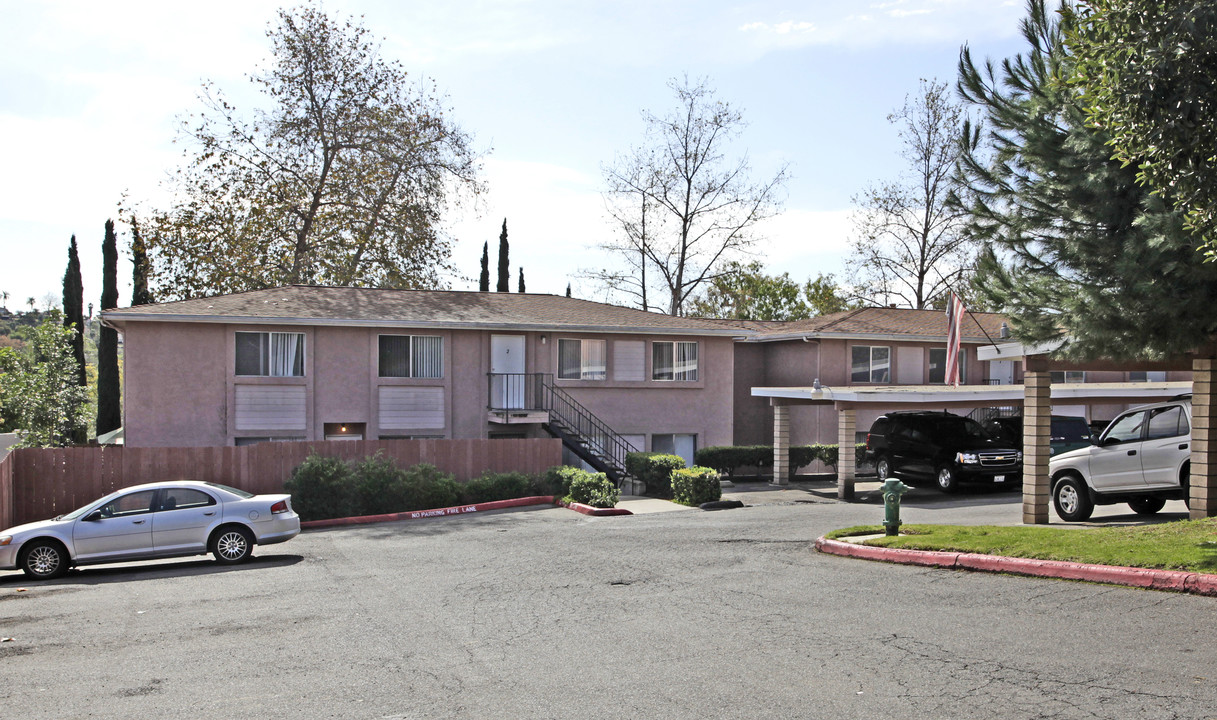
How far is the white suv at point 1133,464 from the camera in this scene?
14.4 m

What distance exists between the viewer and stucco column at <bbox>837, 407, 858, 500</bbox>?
893 inches

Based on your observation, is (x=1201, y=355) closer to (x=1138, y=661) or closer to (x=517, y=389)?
(x=1138, y=661)

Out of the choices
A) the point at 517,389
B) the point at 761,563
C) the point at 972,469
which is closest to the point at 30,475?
the point at 517,389

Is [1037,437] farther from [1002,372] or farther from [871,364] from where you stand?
[1002,372]

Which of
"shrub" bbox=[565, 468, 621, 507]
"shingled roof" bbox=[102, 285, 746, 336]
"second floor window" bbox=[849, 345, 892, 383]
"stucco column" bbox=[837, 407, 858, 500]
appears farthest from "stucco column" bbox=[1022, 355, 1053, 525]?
"second floor window" bbox=[849, 345, 892, 383]

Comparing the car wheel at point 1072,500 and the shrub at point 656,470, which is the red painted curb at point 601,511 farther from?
the car wheel at point 1072,500

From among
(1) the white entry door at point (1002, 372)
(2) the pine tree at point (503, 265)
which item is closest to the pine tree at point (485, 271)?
(2) the pine tree at point (503, 265)

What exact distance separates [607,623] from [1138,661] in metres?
4.45

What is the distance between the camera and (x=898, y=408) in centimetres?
3009

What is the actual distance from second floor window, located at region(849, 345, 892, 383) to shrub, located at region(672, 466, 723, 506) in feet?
36.8

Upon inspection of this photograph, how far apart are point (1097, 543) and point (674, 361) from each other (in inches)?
711

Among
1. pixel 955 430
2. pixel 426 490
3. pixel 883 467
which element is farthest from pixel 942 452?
pixel 426 490

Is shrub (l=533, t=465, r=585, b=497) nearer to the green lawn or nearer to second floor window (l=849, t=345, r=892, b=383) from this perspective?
the green lawn

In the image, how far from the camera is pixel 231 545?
15.1 metres
